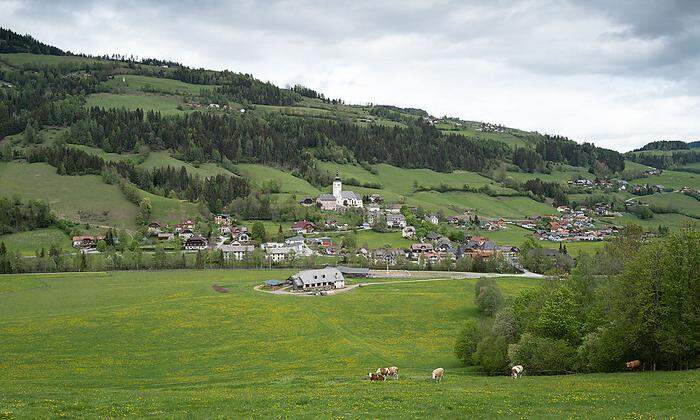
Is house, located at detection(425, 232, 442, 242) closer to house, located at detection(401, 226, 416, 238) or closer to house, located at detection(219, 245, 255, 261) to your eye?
house, located at detection(401, 226, 416, 238)

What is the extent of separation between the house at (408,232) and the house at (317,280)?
58.1 metres

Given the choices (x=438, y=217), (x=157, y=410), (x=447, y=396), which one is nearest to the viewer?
(x=157, y=410)

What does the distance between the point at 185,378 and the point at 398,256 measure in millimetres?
85258

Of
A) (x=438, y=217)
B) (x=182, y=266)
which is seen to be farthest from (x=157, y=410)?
(x=438, y=217)

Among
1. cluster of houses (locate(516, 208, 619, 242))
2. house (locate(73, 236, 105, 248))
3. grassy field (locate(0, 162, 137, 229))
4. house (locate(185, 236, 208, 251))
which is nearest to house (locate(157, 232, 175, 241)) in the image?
house (locate(185, 236, 208, 251))

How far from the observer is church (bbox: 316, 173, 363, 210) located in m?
183

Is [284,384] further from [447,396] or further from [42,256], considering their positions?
[42,256]

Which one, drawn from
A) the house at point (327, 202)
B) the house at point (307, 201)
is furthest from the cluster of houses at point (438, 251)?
the house at point (307, 201)

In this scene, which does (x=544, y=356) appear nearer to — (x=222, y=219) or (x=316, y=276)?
(x=316, y=276)

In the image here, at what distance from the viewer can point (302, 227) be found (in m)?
154

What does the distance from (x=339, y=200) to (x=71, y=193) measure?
85.0 m

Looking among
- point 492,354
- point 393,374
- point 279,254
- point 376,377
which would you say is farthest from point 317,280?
point 376,377

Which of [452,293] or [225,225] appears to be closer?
[452,293]

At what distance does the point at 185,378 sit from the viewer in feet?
130
